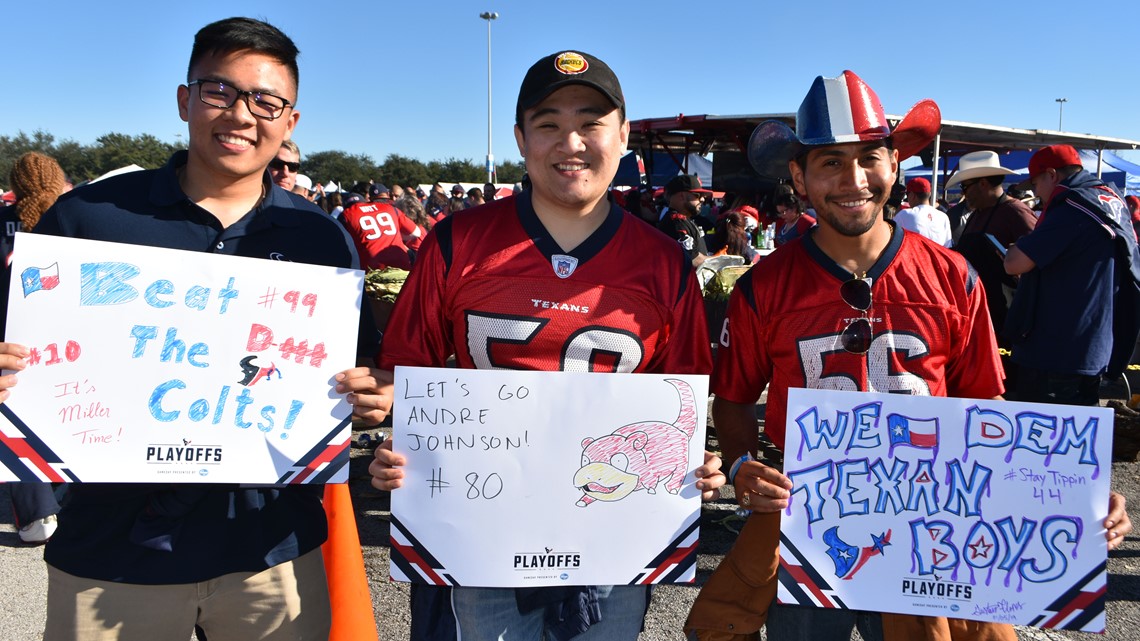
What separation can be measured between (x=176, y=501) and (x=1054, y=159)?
18.0ft

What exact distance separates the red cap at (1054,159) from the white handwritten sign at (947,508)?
3.89 m

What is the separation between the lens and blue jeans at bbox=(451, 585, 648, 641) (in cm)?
195

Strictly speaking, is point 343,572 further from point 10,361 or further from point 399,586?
point 10,361

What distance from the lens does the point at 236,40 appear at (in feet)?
6.49

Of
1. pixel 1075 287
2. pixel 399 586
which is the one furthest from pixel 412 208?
pixel 1075 287

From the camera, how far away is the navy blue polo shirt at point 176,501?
1.89 metres

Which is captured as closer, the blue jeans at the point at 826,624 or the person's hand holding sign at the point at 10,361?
the person's hand holding sign at the point at 10,361

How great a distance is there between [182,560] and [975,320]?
2.22 m

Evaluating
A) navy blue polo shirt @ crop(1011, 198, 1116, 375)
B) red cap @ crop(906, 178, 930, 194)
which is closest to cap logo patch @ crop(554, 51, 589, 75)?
navy blue polo shirt @ crop(1011, 198, 1116, 375)

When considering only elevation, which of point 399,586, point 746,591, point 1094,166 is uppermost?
point 1094,166

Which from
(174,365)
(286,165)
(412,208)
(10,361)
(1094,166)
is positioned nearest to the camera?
(10,361)

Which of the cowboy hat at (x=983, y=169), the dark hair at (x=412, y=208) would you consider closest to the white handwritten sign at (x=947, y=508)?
the cowboy hat at (x=983, y=169)

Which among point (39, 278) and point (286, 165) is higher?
point (286, 165)

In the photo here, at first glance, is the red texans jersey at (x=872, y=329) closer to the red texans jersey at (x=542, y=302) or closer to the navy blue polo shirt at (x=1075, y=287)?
the red texans jersey at (x=542, y=302)
